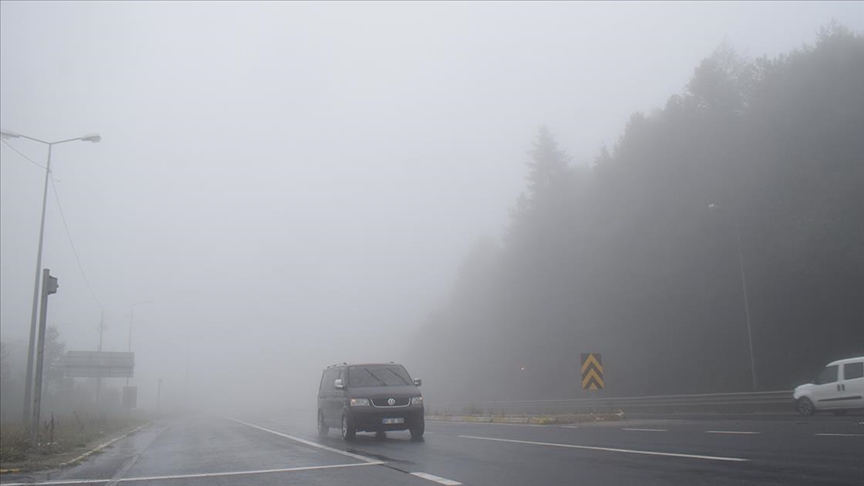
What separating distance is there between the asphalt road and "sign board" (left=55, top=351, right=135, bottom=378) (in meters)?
38.0

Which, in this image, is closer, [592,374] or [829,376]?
[829,376]

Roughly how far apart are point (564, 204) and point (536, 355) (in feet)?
43.0

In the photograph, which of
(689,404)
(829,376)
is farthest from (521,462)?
(689,404)

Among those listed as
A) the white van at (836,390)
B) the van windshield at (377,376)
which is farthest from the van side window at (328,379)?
the white van at (836,390)

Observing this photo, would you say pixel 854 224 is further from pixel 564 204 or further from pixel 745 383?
pixel 564 204

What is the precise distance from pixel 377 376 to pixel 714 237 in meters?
29.3

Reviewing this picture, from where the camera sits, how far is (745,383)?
38.6 meters

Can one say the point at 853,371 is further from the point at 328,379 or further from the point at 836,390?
the point at 328,379

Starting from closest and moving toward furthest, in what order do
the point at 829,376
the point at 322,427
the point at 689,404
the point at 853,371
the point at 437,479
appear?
1. the point at 437,479
2. the point at 322,427
3. the point at 853,371
4. the point at 829,376
5. the point at 689,404

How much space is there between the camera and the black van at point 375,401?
16016 mm

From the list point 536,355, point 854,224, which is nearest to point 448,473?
point 854,224

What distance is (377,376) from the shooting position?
57.6ft

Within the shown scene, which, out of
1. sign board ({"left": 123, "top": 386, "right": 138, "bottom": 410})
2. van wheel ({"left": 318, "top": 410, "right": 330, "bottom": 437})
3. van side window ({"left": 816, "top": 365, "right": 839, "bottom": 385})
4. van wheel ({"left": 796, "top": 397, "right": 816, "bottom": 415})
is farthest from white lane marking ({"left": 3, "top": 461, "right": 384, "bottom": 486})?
sign board ({"left": 123, "top": 386, "right": 138, "bottom": 410})

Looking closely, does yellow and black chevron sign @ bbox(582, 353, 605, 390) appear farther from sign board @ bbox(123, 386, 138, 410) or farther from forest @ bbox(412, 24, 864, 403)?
sign board @ bbox(123, 386, 138, 410)
